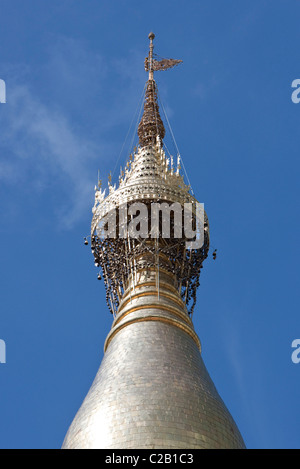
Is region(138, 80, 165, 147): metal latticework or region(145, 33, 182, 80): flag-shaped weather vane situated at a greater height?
region(145, 33, 182, 80): flag-shaped weather vane

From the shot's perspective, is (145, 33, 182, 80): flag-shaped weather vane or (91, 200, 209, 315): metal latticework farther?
(145, 33, 182, 80): flag-shaped weather vane

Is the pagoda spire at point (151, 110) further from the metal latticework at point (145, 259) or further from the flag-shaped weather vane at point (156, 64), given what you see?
the metal latticework at point (145, 259)

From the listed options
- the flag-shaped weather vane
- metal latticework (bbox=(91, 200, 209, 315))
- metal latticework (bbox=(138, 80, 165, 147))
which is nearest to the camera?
metal latticework (bbox=(91, 200, 209, 315))

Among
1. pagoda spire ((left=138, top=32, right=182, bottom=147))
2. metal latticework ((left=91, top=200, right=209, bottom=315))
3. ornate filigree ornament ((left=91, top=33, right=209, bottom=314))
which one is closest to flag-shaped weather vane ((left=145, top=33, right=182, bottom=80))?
pagoda spire ((left=138, top=32, right=182, bottom=147))

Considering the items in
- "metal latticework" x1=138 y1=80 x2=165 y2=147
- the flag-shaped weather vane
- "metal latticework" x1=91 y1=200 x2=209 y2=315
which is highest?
the flag-shaped weather vane

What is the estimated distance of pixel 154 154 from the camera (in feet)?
108

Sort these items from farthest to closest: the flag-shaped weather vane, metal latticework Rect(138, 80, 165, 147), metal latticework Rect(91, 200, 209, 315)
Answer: the flag-shaped weather vane < metal latticework Rect(138, 80, 165, 147) < metal latticework Rect(91, 200, 209, 315)

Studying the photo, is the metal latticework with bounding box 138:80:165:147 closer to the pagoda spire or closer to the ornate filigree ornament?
the pagoda spire

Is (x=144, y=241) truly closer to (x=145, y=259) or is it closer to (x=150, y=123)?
(x=145, y=259)

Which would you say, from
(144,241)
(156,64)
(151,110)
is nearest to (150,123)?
(151,110)

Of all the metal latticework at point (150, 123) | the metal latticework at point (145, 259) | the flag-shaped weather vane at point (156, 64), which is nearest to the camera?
the metal latticework at point (145, 259)

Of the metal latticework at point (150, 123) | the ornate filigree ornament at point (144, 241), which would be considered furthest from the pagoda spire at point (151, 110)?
the ornate filigree ornament at point (144, 241)

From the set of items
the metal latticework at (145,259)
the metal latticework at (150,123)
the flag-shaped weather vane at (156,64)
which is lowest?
the metal latticework at (145,259)
